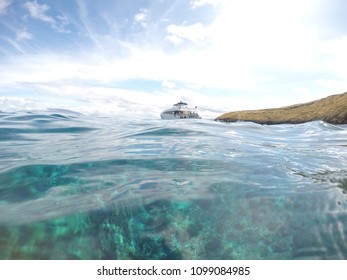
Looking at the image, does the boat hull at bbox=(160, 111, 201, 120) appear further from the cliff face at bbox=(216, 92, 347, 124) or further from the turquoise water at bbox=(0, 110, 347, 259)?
the turquoise water at bbox=(0, 110, 347, 259)

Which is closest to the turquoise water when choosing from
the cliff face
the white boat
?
the cliff face

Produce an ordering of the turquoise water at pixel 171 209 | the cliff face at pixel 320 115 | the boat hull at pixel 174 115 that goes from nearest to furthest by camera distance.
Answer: the turquoise water at pixel 171 209, the cliff face at pixel 320 115, the boat hull at pixel 174 115

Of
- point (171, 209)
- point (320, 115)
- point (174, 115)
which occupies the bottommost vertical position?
point (171, 209)

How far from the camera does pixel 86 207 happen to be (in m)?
3.31

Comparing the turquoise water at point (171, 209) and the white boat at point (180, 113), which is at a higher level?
the white boat at point (180, 113)

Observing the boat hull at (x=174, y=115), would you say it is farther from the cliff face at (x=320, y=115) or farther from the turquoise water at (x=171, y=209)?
the turquoise water at (x=171, y=209)

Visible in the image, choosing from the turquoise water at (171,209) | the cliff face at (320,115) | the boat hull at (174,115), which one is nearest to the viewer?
the turquoise water at (171,209)

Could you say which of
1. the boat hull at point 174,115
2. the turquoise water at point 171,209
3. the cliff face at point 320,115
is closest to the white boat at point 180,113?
A: the boat hull at point 174,115

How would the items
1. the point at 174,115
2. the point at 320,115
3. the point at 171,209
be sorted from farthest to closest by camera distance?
1. the point at 174,115
2. the point at 320,115
3. the point at 171,209

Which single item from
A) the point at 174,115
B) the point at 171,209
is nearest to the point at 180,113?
the point at 174,115

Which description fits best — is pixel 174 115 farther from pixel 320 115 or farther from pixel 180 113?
pixel 320 115
